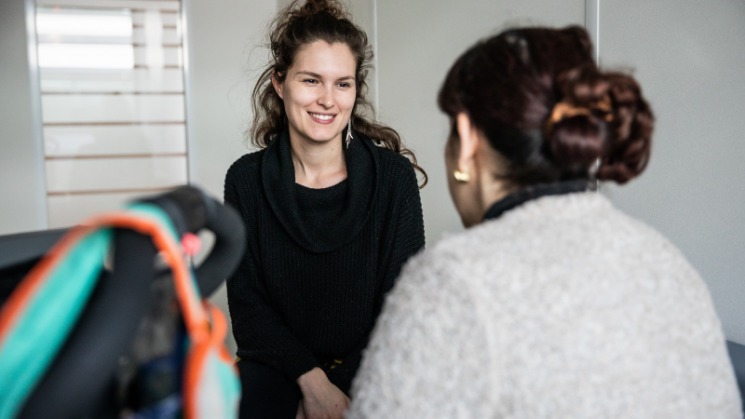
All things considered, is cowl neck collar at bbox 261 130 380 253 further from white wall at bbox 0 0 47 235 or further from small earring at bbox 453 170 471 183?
white wall at bbox 0 0 47 235

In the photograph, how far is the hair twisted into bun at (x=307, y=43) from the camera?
1652mm

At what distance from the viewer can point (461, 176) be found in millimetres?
958

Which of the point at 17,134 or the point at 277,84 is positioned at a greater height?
the point at 277,84

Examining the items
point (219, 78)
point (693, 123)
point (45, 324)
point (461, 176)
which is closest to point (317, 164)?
point (461, 176)

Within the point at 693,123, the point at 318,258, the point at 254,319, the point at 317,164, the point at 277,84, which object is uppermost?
the point at 277,84

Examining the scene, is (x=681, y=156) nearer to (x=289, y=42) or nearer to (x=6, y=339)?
(x=289, y=42)

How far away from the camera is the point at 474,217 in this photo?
974 mm

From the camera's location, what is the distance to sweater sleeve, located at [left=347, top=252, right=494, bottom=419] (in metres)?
0.70

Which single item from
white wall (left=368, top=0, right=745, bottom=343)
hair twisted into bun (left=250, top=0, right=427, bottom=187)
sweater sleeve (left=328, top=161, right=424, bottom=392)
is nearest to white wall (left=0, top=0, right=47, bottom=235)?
hair twisted into bun (left=250, top=0, right=427, bottom=187)

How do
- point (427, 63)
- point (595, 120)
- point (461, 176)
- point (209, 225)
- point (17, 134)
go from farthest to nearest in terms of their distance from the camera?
point (17, 134) → point (427, 63) → point (461, 176) → point (595, 120) → point (209, 225)

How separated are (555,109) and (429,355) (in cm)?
37

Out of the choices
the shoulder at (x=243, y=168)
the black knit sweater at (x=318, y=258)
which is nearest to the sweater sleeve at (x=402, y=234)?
the black knit sweater at (x=318, y=258)

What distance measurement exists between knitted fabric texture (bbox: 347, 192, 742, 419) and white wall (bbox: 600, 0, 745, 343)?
2.22 ft

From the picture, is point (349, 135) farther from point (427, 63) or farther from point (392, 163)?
point (427, 63)
